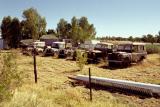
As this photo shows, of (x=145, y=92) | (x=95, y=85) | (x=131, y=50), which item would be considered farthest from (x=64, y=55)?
(x=145, y=92)

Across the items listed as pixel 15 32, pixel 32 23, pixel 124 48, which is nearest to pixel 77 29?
pixel 32 23

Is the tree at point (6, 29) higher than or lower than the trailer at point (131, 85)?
higher

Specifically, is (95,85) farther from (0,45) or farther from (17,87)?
(0,45)

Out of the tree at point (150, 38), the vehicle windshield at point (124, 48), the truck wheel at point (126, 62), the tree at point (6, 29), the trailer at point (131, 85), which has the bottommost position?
the trailer at point (131, 85)

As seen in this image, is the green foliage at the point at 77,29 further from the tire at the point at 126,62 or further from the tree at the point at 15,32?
the tire at the point at 126,62

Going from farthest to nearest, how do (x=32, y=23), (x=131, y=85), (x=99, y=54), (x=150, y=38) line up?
(x=150, y=38)
(x=32, y=23)
(x=99, y=54)
(x=131, y=85)

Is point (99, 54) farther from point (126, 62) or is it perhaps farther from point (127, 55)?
point (126, 62)

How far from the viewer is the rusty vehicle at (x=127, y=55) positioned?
75.9 feet

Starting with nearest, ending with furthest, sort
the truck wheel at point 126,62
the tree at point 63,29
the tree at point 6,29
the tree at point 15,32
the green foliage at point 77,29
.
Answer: the truck wheel at point 126,62 → the tree at point 15,32 → the tree at point 6,29 → the green foliage at point 77,29 → the tree at point 63,29

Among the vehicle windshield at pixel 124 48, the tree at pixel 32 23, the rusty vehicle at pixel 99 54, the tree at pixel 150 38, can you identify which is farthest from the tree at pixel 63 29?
the vehicle windshield at pixel 124 48

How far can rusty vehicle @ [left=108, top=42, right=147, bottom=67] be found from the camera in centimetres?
2312

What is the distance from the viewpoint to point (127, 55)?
2334cm

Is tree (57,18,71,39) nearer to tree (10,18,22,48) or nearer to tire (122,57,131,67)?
tree (10,18,22,48)

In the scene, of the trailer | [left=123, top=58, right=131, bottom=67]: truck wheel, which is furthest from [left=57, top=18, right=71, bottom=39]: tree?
the trailer
